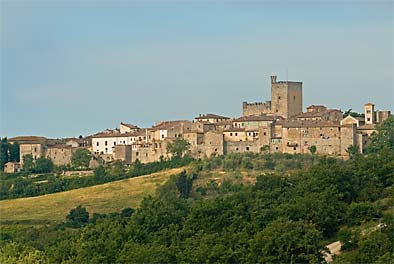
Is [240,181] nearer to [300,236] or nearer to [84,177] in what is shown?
[84,177]

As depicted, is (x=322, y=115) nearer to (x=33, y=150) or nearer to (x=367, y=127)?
(x=367, y=127)

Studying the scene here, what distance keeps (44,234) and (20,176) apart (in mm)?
17926

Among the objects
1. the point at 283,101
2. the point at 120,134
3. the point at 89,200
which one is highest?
the point at 283,101

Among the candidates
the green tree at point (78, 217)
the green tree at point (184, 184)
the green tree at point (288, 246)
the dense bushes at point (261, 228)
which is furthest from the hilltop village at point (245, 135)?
the green tree at point (288, 246)

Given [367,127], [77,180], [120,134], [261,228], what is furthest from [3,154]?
[261,228]

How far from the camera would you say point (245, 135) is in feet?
178

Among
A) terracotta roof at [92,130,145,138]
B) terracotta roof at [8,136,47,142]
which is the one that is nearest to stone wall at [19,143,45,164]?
terracotta roof at [8,136,47,142]

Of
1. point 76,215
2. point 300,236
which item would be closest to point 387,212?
point 300,236

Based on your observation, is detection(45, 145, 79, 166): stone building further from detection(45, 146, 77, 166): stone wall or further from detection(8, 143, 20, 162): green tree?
A: detection(8, 143, 20, 162): green tree

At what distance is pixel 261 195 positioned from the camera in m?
37.0

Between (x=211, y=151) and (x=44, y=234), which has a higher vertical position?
(x=211, y=151)

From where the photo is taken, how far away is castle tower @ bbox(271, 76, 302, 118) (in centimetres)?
5847

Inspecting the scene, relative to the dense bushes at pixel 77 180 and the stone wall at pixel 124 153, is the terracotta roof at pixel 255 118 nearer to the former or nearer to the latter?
the dense bushes at pixel 77 180

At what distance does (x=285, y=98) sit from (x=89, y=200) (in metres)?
13.5
